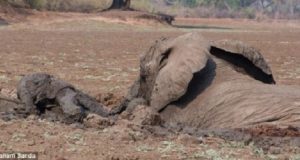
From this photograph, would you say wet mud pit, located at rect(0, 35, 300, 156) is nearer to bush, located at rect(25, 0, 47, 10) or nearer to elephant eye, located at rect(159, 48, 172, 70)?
elephant eye, located at rect(159, 48, 172, 70)

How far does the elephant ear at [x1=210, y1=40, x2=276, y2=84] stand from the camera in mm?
8336

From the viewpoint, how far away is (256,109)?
7793 millimetres

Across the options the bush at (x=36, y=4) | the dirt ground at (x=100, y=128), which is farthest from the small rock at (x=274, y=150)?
the bush at (x=36, y=4)

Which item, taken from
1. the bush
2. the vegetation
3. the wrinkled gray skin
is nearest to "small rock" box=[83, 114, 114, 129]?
the wrinkled gray skin

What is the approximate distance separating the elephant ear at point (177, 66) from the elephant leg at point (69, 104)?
31.9 inches

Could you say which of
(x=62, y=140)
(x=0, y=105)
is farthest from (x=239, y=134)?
(x=0, y=105)

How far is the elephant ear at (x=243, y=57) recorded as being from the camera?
8336 mm

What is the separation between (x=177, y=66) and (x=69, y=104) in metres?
1.27

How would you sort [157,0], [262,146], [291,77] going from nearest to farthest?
1. [262,146]
2. [291,77]
3. [157,0]

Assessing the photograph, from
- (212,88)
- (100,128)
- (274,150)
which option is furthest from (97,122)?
(274,150)

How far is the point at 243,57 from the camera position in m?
8.41

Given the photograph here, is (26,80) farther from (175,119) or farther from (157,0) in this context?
(157,0)

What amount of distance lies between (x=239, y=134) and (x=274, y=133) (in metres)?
0.41

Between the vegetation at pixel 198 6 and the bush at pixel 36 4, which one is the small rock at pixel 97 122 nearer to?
the vegetation at pixel 198 6
